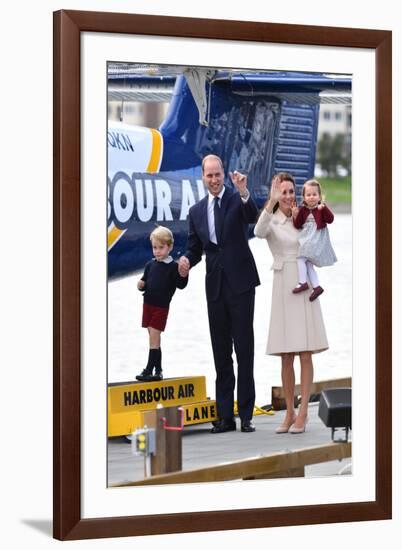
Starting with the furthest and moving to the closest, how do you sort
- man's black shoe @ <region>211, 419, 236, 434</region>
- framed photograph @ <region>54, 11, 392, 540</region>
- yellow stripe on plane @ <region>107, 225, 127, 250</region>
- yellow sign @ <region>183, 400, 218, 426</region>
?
man's black shoe @ <region>211, 419, 236, 434</region>, yellow sign @ <region>183, 400, 218, 426</region>, yellow stripe on plane @ <region>107, 225, 127, 250</region>, framed photograph @ <region>54, 11, 392, 540</region>

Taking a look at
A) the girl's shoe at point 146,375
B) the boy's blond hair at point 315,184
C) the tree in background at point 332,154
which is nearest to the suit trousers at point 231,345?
the girl's shoe at point 146,375

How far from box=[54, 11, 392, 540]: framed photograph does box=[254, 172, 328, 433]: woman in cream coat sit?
0.23 metres

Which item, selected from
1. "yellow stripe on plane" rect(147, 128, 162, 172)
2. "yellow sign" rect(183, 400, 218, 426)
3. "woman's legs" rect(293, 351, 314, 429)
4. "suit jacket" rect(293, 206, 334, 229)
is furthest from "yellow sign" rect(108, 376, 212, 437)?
"yellow stripe on plane" rect(147, 128, 162, 172)

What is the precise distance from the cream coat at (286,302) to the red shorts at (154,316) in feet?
1.91

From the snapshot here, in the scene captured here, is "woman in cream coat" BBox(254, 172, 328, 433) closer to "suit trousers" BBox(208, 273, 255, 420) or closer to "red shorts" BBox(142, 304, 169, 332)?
"suit trousers" BBox(208, 273, 255, 420)

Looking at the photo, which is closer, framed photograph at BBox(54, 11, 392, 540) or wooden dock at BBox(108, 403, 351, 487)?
framed photograph at BBox(54, 11, 392, 540)

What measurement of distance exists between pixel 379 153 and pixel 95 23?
5.15 feet

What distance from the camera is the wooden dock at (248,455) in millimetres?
6961

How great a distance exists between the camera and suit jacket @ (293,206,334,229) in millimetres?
7410

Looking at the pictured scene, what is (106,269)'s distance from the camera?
6.90m

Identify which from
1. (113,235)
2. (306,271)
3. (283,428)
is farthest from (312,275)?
(113,235)

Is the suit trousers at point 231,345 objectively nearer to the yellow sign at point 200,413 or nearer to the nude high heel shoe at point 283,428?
the yellow sign at point 200,413

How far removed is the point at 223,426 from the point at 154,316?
0.66 metres

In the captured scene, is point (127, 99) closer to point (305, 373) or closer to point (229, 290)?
point (229, 290)
